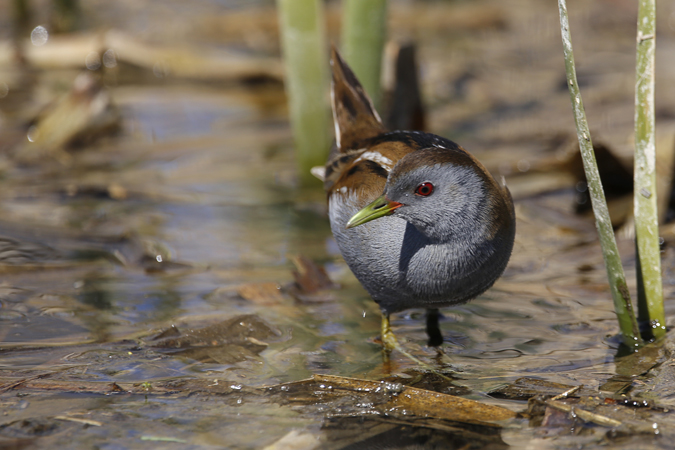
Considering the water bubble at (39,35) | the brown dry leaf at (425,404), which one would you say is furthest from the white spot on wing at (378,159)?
the water bubble at (39,35)

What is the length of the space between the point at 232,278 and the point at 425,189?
53.4 inches

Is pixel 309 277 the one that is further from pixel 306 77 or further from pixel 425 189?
pixel 306 77

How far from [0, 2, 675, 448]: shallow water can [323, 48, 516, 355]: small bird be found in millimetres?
298

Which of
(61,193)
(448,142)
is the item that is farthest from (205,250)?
(448,142)

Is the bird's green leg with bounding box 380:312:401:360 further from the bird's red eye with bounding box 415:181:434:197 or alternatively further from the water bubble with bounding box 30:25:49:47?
the water bubble with bounding box 30:25:49:47

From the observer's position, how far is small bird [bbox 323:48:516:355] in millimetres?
3109

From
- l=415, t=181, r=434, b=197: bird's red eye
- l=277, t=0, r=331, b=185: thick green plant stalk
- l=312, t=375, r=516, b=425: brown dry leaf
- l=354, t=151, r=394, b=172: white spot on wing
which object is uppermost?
l=277, t=0, r=331, b=185: thick green plant stalk

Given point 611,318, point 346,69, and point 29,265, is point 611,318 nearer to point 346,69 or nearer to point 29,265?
point 346,69

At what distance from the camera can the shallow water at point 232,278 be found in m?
2.67

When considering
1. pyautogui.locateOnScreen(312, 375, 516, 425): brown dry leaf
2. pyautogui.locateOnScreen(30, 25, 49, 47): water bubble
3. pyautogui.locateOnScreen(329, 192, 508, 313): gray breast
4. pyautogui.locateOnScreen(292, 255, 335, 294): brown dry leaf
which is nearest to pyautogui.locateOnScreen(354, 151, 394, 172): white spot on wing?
pyautogui.locateOnScreen(329, 192, 508, 313): gray breast

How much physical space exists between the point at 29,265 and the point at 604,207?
110 inches

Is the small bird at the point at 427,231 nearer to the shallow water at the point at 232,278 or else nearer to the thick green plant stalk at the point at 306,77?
the shallow water at the point at 232,278

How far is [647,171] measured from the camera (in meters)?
2.98

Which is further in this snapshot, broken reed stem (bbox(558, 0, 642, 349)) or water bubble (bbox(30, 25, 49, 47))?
water bubble (bbox(30, 25, 49, 47))
